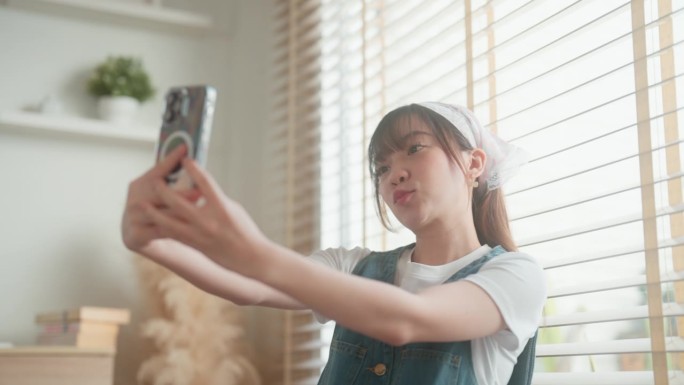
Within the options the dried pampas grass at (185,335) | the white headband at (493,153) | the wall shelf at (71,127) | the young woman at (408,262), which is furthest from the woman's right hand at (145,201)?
the wall shelf at (71,127)

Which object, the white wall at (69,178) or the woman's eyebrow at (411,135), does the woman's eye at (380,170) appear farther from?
the white wall at (69,178)

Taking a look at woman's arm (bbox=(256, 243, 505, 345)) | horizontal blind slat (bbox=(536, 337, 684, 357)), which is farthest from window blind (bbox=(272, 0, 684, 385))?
woman's arm (bbox=(256, 243, 505, 345))

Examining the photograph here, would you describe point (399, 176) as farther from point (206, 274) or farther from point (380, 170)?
point (206, 274)

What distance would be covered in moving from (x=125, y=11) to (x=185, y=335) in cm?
105

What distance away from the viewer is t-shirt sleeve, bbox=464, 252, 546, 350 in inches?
43.9

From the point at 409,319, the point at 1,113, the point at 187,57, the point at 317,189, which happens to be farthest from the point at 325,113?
the point at 409,319

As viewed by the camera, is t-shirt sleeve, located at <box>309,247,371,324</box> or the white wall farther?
the white wall

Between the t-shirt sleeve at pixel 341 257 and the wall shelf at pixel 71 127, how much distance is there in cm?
130

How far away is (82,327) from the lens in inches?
85.7

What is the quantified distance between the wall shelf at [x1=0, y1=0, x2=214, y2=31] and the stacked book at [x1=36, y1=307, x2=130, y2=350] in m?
0.96

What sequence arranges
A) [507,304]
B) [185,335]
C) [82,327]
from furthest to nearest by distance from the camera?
1. [185,335]
2. [82,327]
3. [507,304]

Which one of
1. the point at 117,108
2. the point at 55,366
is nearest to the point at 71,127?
the point at 117,108

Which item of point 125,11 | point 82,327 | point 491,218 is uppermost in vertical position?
point 125,11

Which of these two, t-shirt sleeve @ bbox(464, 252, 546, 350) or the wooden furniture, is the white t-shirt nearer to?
t-shirt sleeve @ bbox(464, 252, 546, 350)
